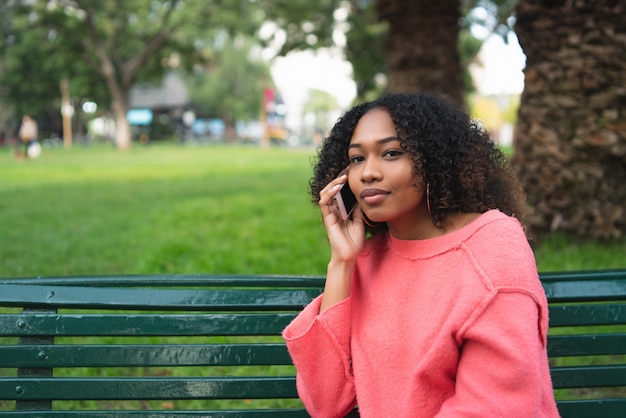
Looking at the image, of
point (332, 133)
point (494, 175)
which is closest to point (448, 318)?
point (494, 175)

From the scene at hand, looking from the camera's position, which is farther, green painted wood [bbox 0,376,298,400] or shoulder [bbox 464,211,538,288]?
green painted wood [bbox 0,376,298,400]

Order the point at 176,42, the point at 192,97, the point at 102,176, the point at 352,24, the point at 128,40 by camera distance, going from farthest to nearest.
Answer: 1. the point at 192,97
2. the point at 128,40
3. the point at 176,42
4. the point at 352,24
5. the point at 102,176

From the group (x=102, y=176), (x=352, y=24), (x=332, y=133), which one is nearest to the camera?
(x=332, y=133)

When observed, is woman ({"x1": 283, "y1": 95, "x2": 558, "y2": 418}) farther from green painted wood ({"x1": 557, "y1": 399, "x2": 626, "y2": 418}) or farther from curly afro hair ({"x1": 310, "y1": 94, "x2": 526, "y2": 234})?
green painted wood ({"x1": 557, "y1": 399, "x2": 626, "y2": 418})

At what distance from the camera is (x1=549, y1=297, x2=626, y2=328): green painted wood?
206 cm

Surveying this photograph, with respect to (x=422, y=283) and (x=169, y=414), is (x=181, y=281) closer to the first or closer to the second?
(x=169, y=414)

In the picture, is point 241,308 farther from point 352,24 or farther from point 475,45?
point 475,45

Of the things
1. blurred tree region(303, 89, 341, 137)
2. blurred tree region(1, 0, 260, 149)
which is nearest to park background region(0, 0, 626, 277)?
blurred tree region(1, 0, 260, 149)

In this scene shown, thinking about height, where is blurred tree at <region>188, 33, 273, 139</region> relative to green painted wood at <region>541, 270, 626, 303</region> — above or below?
below

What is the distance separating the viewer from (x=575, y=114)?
16.3 feet

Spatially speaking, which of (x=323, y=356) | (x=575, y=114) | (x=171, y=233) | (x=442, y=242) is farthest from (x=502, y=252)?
Answer: (x=171, y=233)

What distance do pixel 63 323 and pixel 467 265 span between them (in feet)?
3.74

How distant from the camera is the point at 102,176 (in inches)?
613

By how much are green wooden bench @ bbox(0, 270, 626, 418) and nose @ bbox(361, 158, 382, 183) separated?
1.81ft
